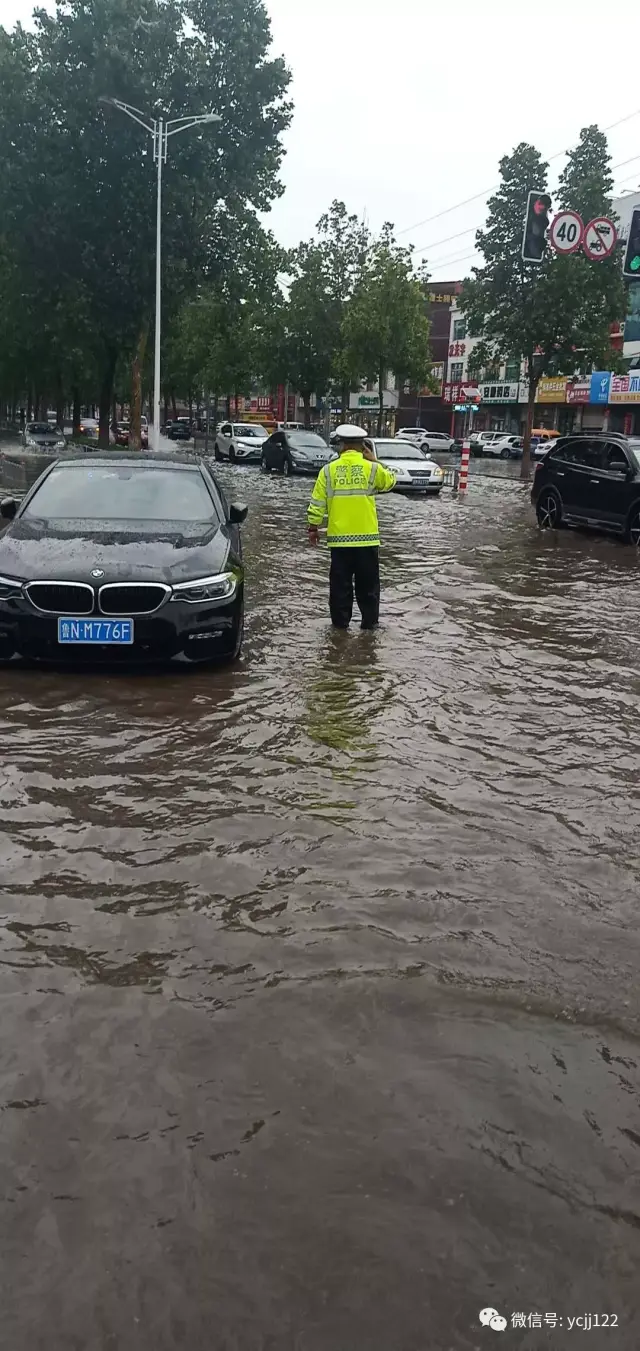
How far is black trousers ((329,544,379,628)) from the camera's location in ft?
29.2

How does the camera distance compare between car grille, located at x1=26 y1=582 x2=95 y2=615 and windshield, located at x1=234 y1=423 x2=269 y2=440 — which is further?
windshield, located at x1=234 y1=423 x2=269 y2=440

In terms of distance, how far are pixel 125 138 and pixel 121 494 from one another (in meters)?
25.4

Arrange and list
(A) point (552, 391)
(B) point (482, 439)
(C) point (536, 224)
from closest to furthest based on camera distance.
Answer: (C) point (536, 224), (A) point (552, 391), (B) point (482, 439)

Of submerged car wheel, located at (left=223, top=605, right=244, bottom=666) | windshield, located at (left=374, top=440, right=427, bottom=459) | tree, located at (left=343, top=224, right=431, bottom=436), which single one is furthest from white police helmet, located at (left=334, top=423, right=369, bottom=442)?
tree, located at (left=343, top=224, right=431, bottom=436)

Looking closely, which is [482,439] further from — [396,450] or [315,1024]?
[315,1024]

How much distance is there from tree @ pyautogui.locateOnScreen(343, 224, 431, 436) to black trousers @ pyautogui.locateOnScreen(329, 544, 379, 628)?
3958cm

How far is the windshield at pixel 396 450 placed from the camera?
29.5m

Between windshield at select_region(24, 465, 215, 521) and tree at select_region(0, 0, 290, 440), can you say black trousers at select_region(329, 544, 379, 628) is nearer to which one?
windshield at select_region(24, 465, 215, 521)

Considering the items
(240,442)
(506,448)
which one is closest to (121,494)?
(240,442)

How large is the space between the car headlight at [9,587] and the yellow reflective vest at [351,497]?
2.66 m

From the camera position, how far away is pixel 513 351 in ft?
120

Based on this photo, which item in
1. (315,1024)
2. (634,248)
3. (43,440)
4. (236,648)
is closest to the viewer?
(315,1024)

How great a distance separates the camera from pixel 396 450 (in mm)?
29781

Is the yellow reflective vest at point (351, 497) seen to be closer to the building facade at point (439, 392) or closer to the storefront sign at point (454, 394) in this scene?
the storefront sign at point (454, 394)
